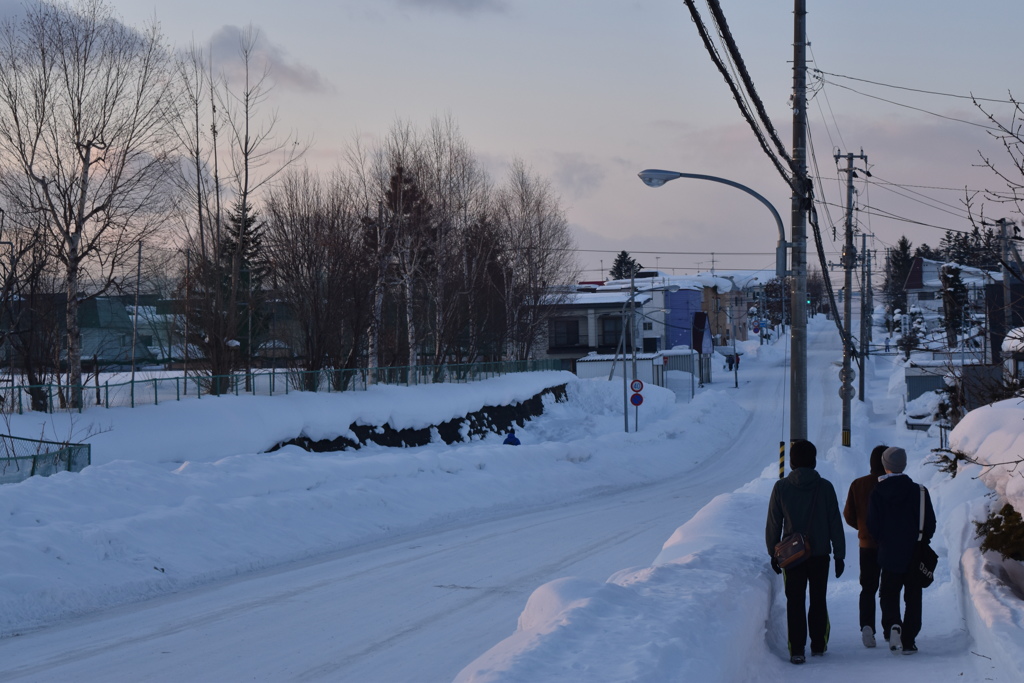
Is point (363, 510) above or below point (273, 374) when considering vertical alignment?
below

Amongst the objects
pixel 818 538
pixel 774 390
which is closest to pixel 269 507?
pixel 818 538

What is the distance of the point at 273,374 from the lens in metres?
27.8

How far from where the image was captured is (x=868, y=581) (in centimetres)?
759

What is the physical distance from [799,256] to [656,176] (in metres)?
3.23

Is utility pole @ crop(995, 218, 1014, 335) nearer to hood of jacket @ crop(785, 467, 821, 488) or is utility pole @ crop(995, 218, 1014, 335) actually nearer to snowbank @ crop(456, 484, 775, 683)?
hood of jacket @ crop(785, 467, 821, 488)

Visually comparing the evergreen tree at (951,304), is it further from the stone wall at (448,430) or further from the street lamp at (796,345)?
the stone wall at (448,430)

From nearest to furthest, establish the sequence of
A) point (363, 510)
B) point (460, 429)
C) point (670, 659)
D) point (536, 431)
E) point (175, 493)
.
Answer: point (670, 659) → point (175, 493) → point (363, 510) → point (460, 429) → point (536, 431)

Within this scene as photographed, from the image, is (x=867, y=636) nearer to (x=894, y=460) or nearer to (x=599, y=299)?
(x=894, y=460)

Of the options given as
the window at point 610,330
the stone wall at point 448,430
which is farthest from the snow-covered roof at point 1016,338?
the window at point 610,330

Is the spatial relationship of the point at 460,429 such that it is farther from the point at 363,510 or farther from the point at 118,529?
the point at 118,529

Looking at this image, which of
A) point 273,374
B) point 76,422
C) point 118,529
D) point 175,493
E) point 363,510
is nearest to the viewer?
point 118,529

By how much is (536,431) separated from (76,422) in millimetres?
24539

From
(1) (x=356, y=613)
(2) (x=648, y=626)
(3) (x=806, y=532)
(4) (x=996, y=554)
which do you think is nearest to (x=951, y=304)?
(4) (x=996, y=554)

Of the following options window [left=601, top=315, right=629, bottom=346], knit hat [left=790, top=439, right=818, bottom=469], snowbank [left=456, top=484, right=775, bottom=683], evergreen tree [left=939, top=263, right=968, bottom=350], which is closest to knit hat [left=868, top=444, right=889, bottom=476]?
knit hat [left=790, top=439, right=818, bottom=469]
